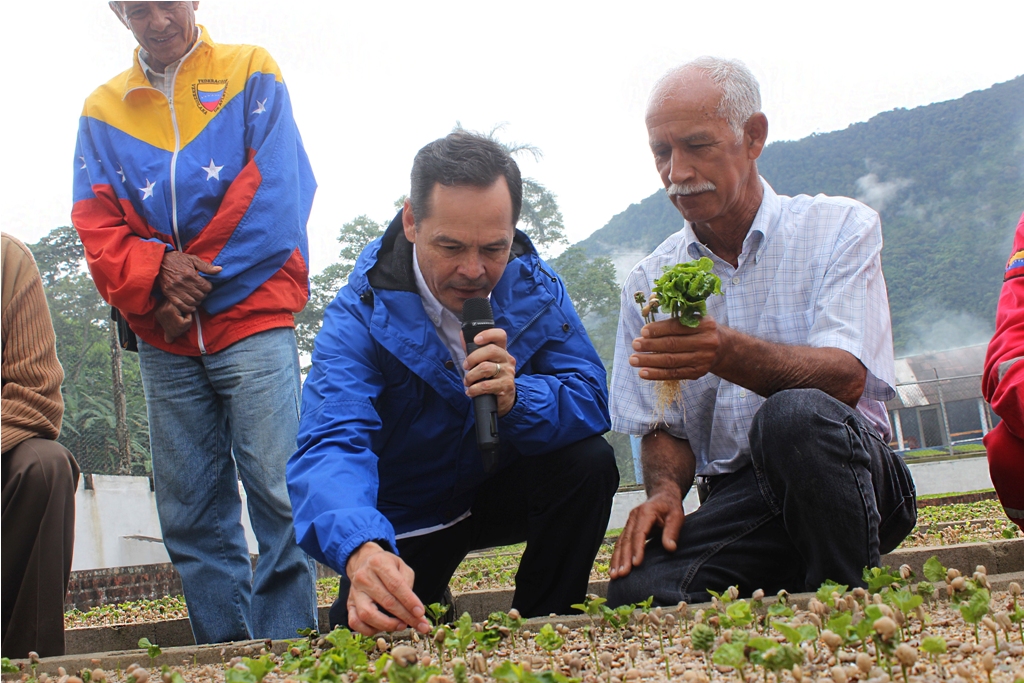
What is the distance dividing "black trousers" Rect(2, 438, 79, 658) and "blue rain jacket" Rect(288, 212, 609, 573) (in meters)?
1.00

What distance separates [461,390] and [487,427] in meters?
0.47

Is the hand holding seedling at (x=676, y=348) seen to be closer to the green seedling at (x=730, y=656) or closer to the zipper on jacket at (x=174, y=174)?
the green seedling at (x=730, y=656)

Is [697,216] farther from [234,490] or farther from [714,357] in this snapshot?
[234,490]

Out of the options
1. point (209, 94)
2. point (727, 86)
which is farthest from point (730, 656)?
point (209, 94)

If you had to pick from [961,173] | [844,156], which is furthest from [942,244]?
[844,156]

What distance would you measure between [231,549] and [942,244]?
262 feet

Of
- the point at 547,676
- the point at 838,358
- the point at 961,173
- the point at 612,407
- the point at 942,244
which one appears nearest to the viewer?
the point at 547,676

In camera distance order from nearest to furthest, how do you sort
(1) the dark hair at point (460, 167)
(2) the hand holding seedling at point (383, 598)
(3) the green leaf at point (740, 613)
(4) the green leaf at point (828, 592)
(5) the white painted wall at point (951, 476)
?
(3) the green leaf at point (740, 613) < (4) the green leaf at point (828, 592) < (2) the hand holding seedling at point (383, 598) < (1) the dark hair at point (460, 167) < (5) the white painted wall at point (951, 476)

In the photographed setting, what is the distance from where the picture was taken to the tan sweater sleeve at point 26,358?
10.2 feet

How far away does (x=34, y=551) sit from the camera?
9.50 feet

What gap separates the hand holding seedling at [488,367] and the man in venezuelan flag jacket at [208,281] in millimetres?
1121

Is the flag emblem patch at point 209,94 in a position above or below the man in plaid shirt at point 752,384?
above

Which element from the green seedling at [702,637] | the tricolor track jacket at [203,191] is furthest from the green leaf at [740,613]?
the tricolor track jacket at [203,191]

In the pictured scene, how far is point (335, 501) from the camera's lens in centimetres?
225
